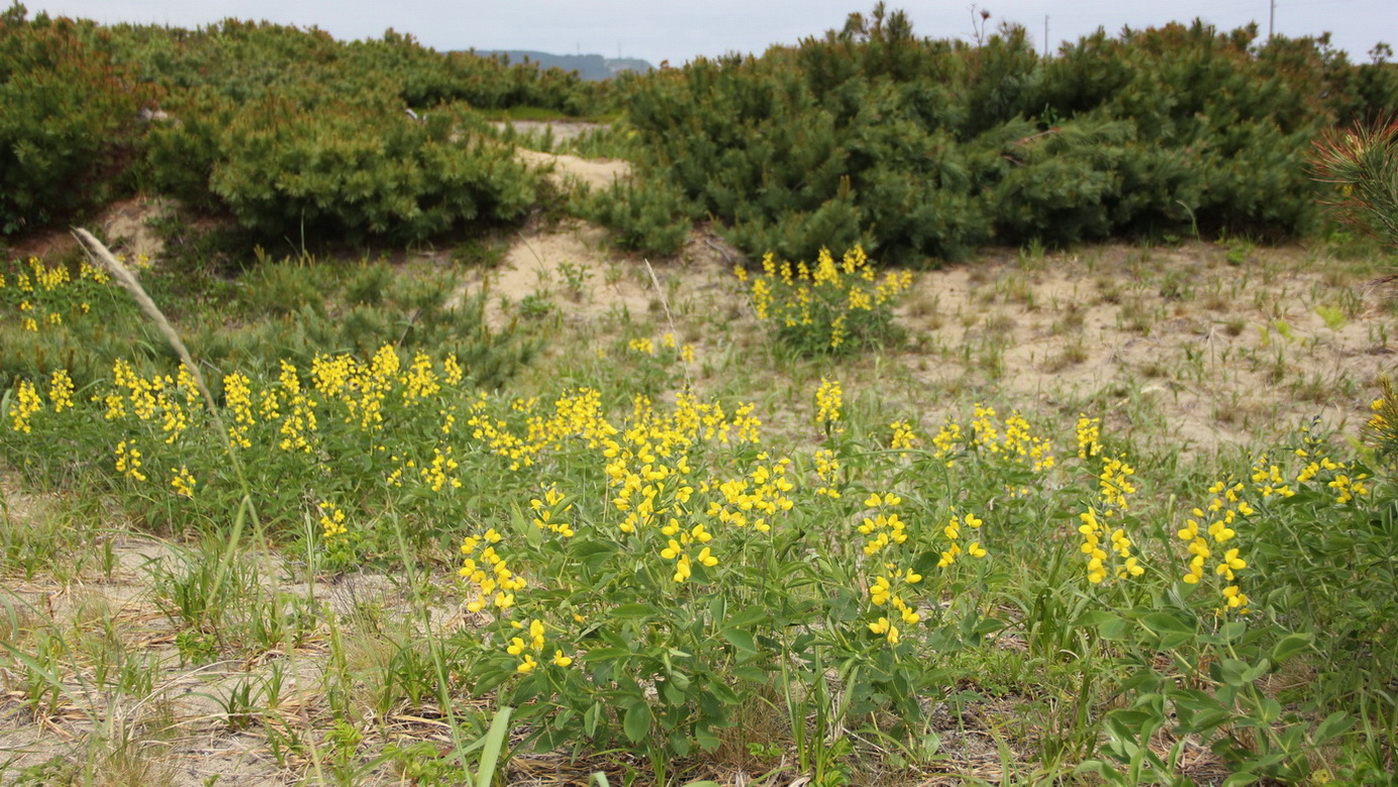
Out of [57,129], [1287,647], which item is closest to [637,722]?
[1287,647]

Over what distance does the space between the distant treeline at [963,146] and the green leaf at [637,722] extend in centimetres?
622

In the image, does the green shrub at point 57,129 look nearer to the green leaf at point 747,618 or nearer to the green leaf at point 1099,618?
the green leaf at point 747,618

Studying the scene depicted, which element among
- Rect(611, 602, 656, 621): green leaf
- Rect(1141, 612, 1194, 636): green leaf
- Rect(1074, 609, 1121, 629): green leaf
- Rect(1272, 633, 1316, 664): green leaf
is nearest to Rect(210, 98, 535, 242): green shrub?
Rect(611, 602, 656, 621): green leaf

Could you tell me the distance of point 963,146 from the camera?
8.65 metres

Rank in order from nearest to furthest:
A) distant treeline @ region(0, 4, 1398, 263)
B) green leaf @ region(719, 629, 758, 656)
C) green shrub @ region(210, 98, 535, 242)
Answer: green leaf @ region(719, 629, 758, 656) < green shrub @ region(210, 98, 535, 242) < distant treeline @ region(0, 4, 1398, 263)

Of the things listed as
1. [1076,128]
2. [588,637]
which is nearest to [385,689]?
[588,637]

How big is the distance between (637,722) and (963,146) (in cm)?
787

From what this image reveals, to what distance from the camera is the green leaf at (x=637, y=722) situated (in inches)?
73.7

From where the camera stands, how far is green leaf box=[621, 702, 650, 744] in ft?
6.14

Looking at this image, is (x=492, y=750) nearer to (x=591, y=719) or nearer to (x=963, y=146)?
(x=591, y=719)

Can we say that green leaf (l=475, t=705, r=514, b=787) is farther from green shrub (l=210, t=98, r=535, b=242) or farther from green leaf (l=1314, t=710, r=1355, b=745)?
green shrub (l=210, t=98, r=535, b=242)

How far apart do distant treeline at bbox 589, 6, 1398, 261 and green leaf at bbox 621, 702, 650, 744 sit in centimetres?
622

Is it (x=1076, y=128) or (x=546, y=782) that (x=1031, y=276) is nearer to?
(x=1076, y=128)

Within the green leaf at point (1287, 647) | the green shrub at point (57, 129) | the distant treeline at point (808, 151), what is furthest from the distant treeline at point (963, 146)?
the green leaf at point (1287, 647)
